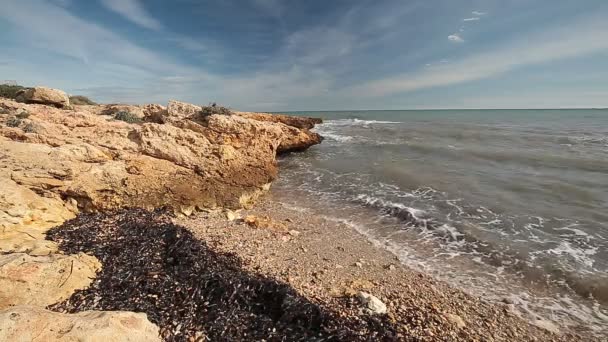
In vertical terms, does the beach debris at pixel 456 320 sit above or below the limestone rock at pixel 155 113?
below

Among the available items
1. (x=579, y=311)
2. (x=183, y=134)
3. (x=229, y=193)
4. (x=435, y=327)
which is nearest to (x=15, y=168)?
(x=183, y=134)

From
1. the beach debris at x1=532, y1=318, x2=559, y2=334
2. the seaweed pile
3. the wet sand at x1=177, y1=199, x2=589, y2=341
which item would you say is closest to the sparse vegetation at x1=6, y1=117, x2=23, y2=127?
the seaweed pile

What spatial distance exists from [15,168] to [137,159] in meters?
2.50

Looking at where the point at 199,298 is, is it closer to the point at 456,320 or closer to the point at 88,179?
the point at 456,320

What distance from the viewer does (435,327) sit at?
4.27 metres

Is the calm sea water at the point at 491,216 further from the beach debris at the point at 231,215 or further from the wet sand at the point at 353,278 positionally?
the beach debris at the point at 231,215

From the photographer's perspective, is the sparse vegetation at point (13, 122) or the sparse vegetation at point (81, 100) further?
the sparse vegetation at point (81, 100)

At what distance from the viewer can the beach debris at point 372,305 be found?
434cm

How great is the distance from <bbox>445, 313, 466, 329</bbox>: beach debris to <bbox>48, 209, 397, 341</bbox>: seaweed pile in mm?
1131

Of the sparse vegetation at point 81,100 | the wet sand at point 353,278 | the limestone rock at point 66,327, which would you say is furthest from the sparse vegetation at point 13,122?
the sparse vegetation at point 81,100

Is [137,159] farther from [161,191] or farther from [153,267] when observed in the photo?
[153,267]

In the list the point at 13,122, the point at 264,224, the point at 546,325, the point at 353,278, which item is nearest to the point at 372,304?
the point at 353,278

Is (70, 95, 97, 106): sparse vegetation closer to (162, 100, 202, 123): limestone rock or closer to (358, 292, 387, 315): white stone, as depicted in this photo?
(162, 100, 202, 123): limestone rock

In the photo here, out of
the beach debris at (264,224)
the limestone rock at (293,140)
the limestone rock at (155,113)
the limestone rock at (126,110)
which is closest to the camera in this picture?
the beach debris at (264,224)
